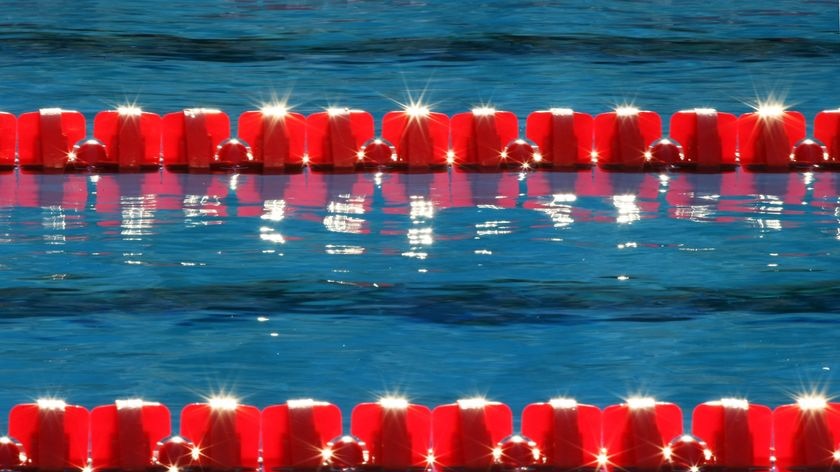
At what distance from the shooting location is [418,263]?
784 centimetres

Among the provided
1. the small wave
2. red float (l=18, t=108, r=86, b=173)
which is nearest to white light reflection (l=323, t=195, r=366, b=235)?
red float (l=18, t=108, r=86, b=173)

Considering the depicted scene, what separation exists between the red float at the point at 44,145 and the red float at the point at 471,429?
375 cm

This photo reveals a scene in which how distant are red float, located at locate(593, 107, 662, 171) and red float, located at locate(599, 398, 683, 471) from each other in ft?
10.7

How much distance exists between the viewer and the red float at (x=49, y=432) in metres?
6.20

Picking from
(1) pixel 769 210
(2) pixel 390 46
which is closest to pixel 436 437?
(1) pixel 769 210

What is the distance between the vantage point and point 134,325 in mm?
7176

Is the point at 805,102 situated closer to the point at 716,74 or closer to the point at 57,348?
the point at 716,74

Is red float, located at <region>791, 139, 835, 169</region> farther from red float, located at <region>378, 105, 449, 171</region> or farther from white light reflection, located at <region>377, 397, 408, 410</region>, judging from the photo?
white light reflection, located at <region>377, 397, 408, 410</region>

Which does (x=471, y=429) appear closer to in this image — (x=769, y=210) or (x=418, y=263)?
(x=418, y=263)

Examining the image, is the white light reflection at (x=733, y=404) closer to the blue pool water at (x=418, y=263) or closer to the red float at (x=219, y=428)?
the blue pool water at (x=418, y=263)

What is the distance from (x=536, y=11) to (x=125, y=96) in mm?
3497

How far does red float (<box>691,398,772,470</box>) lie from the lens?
6262mm

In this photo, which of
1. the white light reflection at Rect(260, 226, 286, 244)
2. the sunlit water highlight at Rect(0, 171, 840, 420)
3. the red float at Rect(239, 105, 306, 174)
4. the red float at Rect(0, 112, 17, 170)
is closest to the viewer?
the sunlit water highlight at Rect(0, 171, 840, 420)

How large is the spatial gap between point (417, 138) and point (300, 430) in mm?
3397
